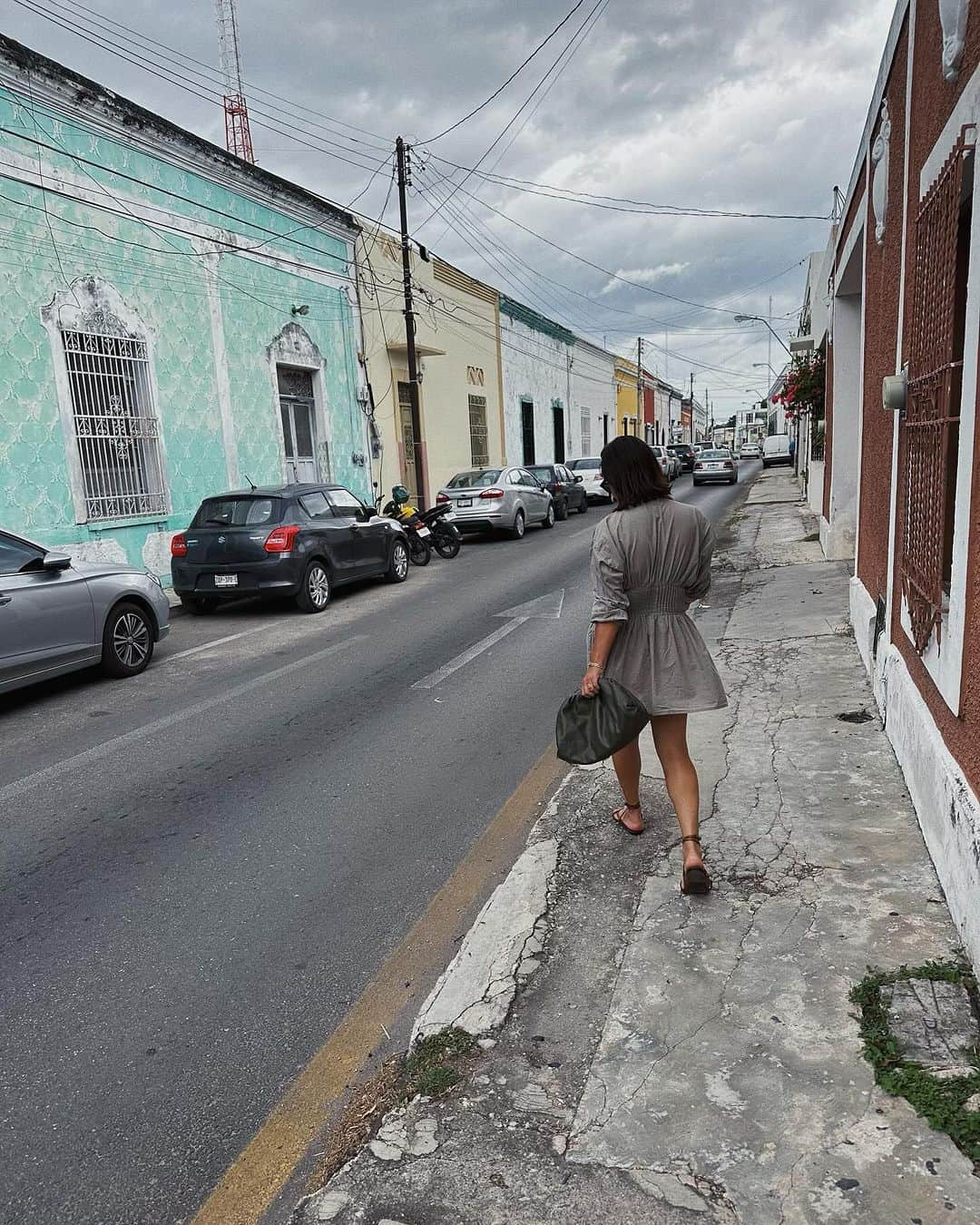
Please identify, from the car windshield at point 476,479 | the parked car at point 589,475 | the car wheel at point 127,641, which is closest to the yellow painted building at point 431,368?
the car windshield at point 476,479

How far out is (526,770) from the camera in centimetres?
512

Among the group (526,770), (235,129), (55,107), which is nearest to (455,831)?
(526,770)

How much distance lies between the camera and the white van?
2094 inches

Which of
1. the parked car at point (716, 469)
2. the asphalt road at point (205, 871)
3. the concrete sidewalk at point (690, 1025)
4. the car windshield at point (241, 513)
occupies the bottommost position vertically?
the asphalt road at point (205, 871)

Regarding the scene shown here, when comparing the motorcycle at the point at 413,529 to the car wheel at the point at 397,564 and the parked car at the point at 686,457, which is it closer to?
the car wheel at the point at 397,564

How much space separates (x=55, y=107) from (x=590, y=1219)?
13644 mm

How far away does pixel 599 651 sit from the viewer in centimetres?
352

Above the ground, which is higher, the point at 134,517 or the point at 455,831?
the point at 134,517

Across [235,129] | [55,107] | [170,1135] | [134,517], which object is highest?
[235,129]

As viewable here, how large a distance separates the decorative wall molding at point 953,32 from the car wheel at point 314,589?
839 cm

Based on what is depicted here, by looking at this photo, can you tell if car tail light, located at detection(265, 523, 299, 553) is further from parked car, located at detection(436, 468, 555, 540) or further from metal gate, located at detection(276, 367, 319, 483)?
parked car, located at detection(436, 468, 555, 540)

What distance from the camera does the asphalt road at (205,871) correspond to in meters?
2.52

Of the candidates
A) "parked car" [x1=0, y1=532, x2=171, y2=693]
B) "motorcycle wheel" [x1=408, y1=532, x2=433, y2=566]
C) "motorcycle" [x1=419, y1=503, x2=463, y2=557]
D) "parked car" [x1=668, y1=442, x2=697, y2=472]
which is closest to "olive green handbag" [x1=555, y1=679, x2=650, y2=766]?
"parked car" [x1=0, y1=532, x2=171, y2=693]

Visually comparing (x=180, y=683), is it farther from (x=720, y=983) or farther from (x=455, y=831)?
(x=720, y=983)
